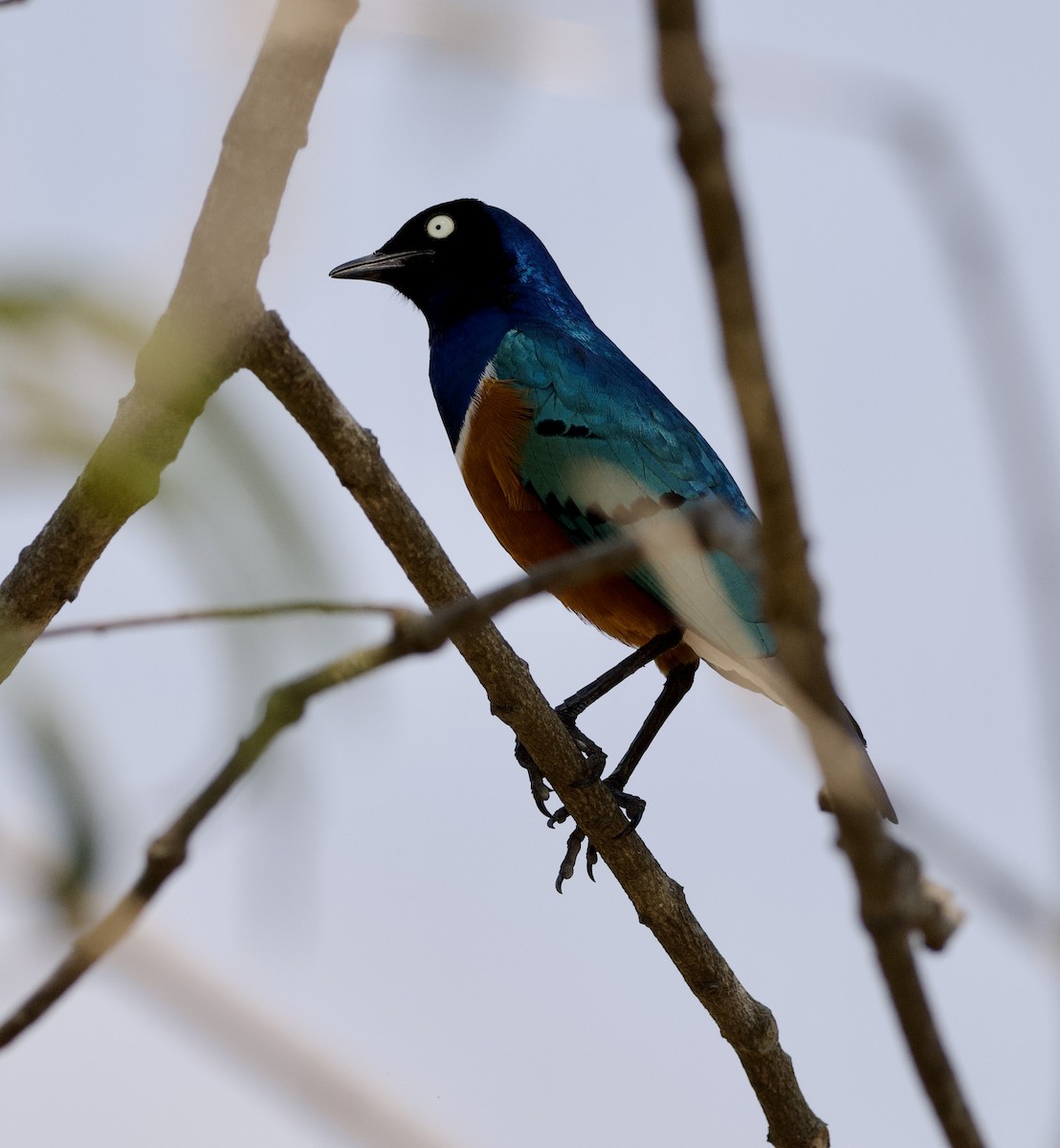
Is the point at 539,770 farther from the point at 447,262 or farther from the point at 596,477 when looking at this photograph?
the point at 447,262

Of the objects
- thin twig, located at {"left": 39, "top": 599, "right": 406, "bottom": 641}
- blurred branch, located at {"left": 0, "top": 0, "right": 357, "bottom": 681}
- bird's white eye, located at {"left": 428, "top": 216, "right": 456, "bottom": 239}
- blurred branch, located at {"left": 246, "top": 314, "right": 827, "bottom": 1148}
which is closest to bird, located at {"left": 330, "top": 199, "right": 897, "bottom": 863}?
blurred branch, located at {"left": 246, "top": 314, "right": 827, "bottom": 1148}

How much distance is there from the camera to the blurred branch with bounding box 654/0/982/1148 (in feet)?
3.91

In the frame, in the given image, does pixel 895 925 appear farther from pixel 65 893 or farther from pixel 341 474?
pixel 341 474

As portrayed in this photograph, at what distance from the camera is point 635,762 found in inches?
229

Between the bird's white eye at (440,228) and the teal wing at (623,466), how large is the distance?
45.8 inches

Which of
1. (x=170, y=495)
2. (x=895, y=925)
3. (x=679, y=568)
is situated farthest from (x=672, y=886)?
(x=895, y=925)

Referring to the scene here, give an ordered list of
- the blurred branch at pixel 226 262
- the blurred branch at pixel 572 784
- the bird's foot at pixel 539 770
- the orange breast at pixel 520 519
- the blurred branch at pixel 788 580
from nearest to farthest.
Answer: the blurred branch at pixel 788 580 < the blurred branch at pixel 226 262 < the blurred branch at pixel 572 784 < the bird's foot at pixel 539 770 < the orange breast at pixel 520 519

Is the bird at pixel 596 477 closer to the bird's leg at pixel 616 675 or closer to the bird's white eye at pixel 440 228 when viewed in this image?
the bird's leg at pixel 616 675

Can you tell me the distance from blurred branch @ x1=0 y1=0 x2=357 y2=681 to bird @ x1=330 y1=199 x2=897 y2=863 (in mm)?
2612

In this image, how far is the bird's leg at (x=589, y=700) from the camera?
5.35 metres

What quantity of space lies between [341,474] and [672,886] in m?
1.93

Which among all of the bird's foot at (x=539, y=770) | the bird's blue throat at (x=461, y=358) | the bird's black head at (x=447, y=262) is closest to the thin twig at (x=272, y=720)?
the bird's foot at (x=539, y=770)

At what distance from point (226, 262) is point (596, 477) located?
129 inches

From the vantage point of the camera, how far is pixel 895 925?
1217 millimetres
